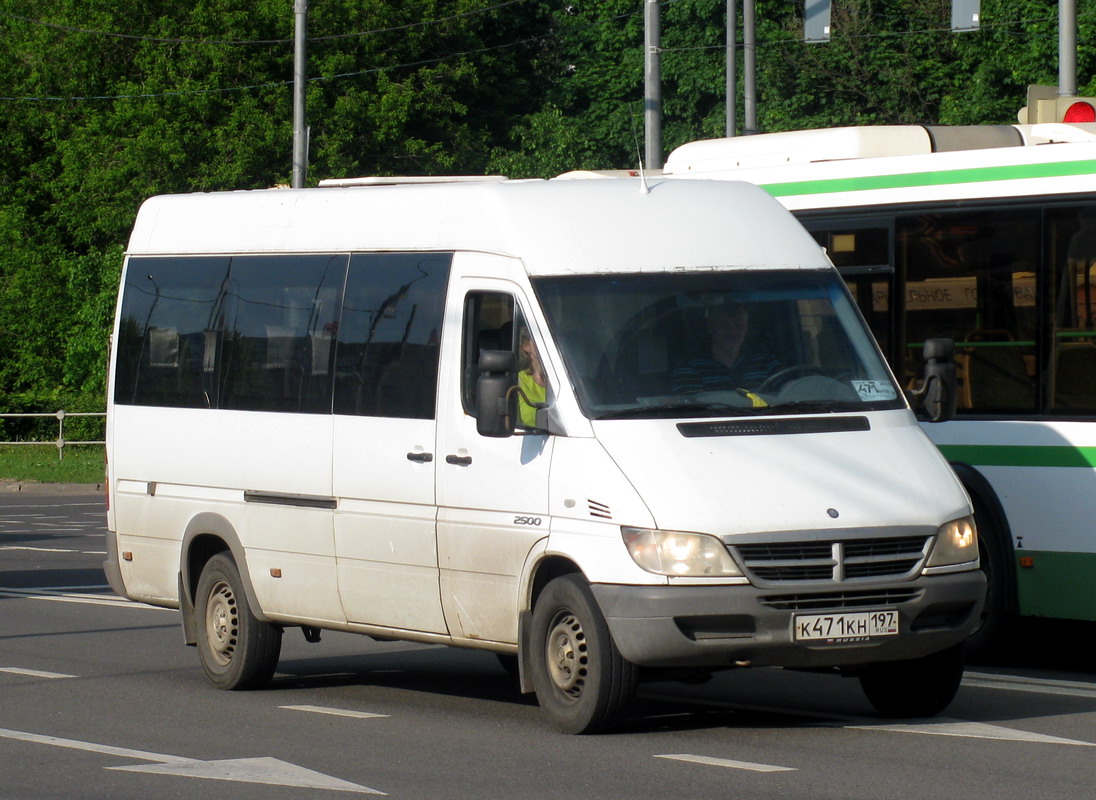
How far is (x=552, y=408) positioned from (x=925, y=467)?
1681 millimetres

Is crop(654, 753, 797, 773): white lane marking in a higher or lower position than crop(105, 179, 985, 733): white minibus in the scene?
lower

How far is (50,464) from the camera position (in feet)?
129

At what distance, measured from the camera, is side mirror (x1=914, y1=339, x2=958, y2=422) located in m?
10.3

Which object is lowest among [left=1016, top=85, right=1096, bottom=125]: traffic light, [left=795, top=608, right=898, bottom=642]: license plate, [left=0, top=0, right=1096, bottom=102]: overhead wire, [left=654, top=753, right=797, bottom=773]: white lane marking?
[left=654, top=753, right=797, bottom=773]: white lane marking

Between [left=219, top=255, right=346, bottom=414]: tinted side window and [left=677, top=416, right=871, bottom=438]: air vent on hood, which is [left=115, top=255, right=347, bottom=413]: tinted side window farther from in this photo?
[left=677, top=416, right=871, bottom=438]: air vent on hood

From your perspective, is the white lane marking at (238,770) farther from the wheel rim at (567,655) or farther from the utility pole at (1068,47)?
Result: the utility pole at (1068,47)

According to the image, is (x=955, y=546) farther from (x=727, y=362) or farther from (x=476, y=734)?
(x=476, y=734)

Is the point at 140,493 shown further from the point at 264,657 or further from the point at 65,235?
the point at 65,235

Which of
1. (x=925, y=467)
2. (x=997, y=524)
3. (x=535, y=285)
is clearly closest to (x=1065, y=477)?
(x=997, y=524)

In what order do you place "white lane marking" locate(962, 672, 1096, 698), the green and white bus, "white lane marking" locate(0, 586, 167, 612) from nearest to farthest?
"white lane marking" locate(962, 672, 1096, 698) → the green and white bus → "white lane marking" locate(0, 586, 167, 612)

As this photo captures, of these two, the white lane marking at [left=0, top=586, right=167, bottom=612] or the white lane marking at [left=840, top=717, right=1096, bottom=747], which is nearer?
the white lane marking at [left=840, top=717, right=1096, bottom=747]

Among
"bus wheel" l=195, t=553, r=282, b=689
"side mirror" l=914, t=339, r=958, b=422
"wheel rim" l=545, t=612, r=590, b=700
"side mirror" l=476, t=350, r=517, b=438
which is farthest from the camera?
"bus wheel" l=195, t=553, r=282, b=689

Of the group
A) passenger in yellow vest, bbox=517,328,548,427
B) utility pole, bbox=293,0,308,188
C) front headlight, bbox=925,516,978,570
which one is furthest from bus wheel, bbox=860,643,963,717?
utility pole, bbox=293,0,308,188

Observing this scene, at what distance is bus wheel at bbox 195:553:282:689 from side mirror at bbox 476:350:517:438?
8.40 ft
